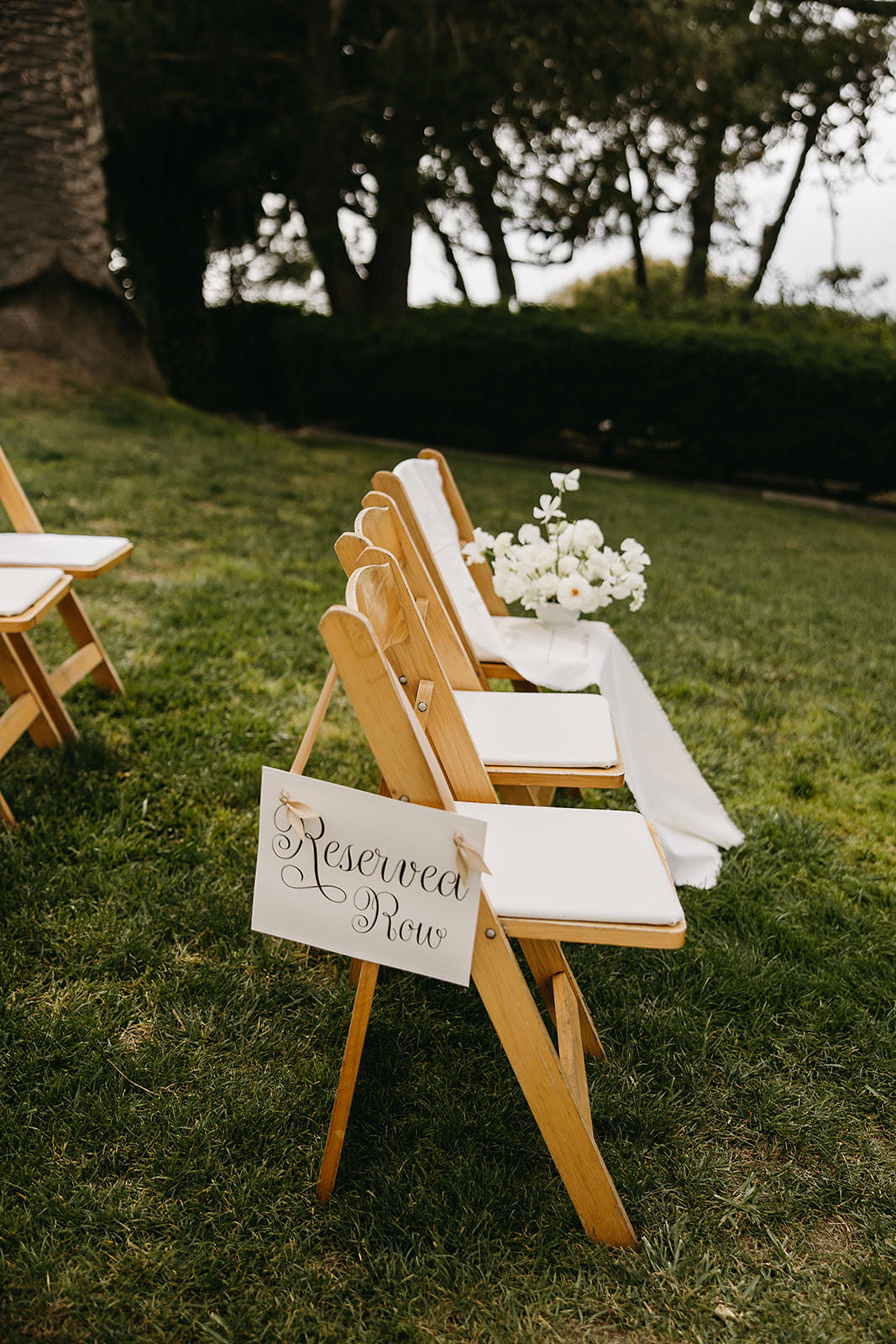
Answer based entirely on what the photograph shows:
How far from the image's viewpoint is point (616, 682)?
3.00m

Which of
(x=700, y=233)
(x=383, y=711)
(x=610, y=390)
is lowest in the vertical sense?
(x=610, y=390)

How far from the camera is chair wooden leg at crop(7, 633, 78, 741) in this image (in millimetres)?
3135

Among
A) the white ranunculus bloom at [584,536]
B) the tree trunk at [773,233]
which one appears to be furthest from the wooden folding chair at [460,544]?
the tree trunk at [773,233]

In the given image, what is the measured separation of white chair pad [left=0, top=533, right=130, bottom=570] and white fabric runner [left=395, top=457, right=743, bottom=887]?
110cm

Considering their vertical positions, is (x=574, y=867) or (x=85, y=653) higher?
(x=574, y=867)

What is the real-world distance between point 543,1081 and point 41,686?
2.30m

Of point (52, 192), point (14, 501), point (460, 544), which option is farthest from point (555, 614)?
point (52, 192)

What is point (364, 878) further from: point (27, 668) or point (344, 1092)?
point (27, 668)

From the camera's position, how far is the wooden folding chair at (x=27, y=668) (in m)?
2.62

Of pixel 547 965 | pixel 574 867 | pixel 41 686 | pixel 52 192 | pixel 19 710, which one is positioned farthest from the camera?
pixel 52 192

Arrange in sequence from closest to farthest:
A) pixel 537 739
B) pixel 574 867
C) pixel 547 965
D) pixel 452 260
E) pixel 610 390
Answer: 1. pixel 574 867
2. pixel 547 965
3. pixel 537 739
4. pixel 610 390
5. pixel 452 260

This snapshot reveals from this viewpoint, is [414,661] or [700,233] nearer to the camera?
[414,661]

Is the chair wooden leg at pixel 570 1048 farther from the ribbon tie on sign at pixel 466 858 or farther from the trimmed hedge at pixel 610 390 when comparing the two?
the trimmed hedge at pixel 610 390

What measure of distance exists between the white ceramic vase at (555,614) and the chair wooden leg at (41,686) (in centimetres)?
170
